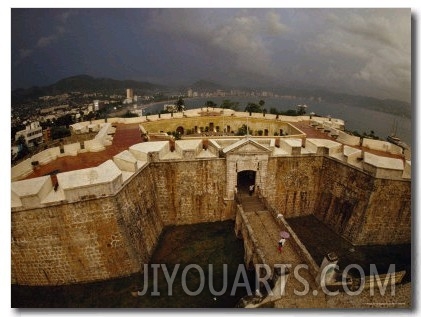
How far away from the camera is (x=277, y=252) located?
356 inches

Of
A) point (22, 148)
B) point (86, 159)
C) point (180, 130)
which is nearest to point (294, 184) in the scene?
point (86, 159)

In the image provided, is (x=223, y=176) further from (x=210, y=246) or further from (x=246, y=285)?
(x=246, y=285)

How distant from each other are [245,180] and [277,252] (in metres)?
5.32

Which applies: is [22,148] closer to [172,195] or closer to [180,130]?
[172,195]

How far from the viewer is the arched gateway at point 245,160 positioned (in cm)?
1181

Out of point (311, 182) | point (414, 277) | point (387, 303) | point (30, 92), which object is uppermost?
point (30, 92)

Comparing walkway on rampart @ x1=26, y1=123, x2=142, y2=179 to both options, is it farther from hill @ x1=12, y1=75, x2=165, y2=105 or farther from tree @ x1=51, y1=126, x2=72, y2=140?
tree @ x1=51, y1=126, x2=72, y2=140

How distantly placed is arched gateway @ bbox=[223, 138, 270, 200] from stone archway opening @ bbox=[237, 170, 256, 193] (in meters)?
0.78

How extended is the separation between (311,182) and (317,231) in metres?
2.16

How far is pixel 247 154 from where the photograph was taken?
1193 cm

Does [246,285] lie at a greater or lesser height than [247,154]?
lesser

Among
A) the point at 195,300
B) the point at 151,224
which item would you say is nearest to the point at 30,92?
the point at 151,224

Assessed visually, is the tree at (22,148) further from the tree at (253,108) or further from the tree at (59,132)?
the tree at (253,108)
